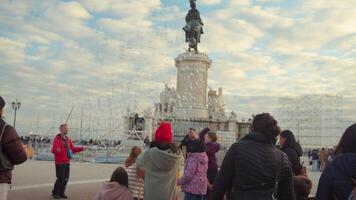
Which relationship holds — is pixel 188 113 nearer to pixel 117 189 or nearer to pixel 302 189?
pixel 117 189

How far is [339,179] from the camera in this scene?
2934mm

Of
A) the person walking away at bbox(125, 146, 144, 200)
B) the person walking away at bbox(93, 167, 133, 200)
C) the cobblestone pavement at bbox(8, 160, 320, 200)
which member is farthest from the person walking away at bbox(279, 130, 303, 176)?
the cobblestone pavement at bbox(8, 160, 320, 200)

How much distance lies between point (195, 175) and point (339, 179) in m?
3.39

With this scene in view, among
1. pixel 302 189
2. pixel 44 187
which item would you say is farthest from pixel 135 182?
pixel 44 187

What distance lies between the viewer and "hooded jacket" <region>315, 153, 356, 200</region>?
9.55 ft

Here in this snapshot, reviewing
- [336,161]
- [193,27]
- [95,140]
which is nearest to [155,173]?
[336,161]

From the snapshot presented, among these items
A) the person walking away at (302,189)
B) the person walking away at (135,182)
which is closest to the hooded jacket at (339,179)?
the person walking away at (302,189)

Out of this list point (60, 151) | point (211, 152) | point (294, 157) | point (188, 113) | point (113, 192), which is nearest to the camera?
point (113, 192)

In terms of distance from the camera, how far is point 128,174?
17.6ft

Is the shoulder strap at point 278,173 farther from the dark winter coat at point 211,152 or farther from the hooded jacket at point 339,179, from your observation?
the dark winter coat at point 211,152

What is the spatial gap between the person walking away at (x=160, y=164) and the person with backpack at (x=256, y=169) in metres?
1.46

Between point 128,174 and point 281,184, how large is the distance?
234 cm

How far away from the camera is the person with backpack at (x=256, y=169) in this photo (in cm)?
336

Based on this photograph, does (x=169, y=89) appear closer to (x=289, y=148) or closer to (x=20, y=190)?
(x=20, y=190)
